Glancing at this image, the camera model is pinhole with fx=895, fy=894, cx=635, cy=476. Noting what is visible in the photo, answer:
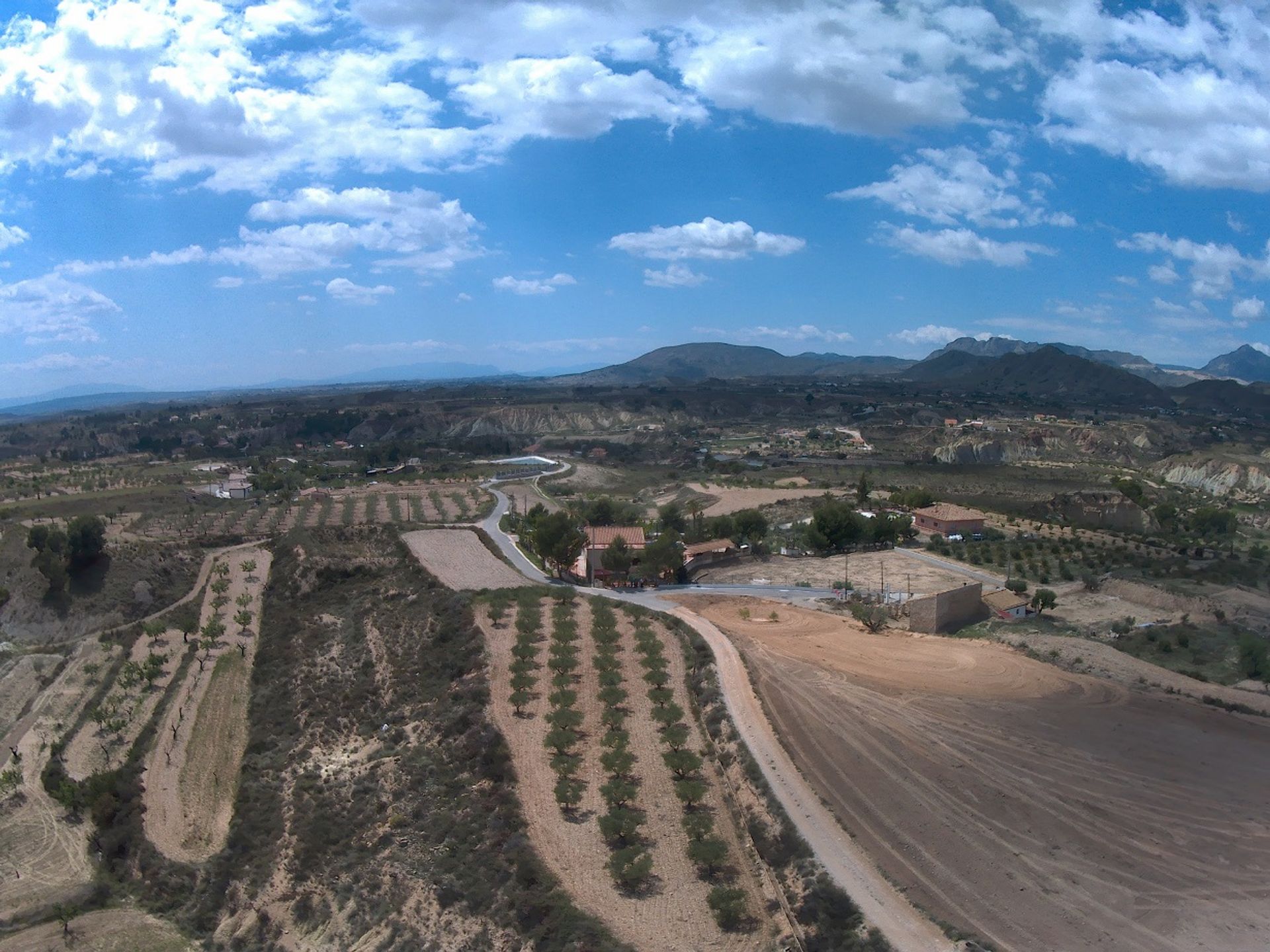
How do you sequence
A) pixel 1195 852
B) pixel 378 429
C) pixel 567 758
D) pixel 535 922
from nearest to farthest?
pixel 535 922 → pixel 1195 852 → pixel 567 758 → pixel 378 429

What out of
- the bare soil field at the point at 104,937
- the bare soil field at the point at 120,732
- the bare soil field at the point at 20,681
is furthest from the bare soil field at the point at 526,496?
the bare soil field at the point at 104,937

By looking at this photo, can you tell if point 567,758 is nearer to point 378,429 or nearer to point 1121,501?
point 1121,501

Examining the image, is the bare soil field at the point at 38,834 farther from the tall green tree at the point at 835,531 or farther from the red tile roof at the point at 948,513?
the red tile roof at the point at 948,513

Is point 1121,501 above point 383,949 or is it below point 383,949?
above

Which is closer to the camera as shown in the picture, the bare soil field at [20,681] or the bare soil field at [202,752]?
the bare soil field at [202,752]

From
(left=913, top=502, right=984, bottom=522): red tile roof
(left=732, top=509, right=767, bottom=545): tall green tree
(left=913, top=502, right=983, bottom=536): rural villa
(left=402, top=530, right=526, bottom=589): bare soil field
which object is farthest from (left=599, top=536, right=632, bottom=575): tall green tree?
(left=913, top=502, right=984, bottom=522): red tile roof

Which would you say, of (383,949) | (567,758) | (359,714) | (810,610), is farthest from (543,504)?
(383,949)
